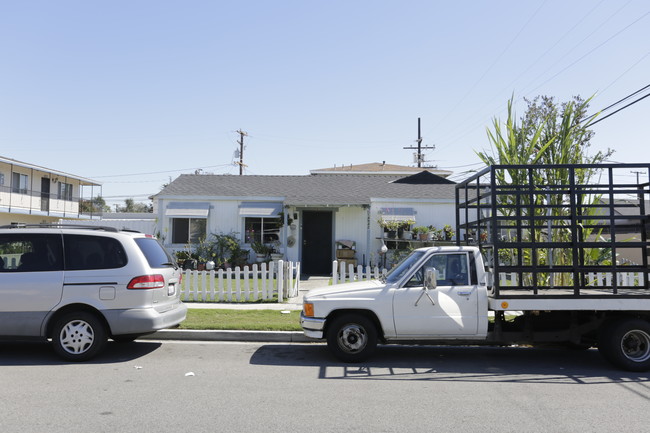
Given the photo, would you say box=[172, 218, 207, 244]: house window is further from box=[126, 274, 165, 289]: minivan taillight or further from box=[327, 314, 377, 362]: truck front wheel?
box=[327, 314, 377, 362]: truck front wheel

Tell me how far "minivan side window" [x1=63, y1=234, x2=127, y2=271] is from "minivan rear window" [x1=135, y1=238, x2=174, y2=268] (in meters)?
0.31

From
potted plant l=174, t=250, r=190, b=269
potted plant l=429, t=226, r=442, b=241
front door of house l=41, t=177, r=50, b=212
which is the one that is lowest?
potted plant l=174, t=250, r=190, b=269

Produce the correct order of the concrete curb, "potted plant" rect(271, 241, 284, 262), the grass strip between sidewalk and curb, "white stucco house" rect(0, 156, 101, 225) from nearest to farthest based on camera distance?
1. the concrete curb
2. the grass strip between sidewalk and curb
3. "potted plant" rect(271, 241, 284, 262)
4. "white stucco house" rect(0, 156, 101, 225)

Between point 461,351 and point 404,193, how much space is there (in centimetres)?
1303

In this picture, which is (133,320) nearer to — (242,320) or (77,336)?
(77,336)

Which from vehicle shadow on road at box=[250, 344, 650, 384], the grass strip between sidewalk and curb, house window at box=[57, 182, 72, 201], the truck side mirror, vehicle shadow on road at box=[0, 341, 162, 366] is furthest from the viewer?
house window at box=[57, 182, 72, 201]

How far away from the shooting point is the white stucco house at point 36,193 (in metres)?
30.8

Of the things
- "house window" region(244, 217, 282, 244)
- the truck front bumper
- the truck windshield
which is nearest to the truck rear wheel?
the truck windshield

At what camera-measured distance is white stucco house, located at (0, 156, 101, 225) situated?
30797mm

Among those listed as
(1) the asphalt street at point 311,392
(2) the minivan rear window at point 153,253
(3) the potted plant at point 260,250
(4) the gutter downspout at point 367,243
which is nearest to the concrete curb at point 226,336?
(1) the asphalt street at point 311,392

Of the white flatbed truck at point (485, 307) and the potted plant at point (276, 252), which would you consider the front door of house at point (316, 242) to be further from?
the white flatbed truck at point (485, 307)

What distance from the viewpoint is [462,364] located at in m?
7.04

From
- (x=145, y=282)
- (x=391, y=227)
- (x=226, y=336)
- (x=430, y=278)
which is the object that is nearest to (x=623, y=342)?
(x=430, y=278)

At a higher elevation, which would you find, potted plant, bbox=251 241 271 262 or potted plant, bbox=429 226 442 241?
potted plant, bbox=429 226 442 241
